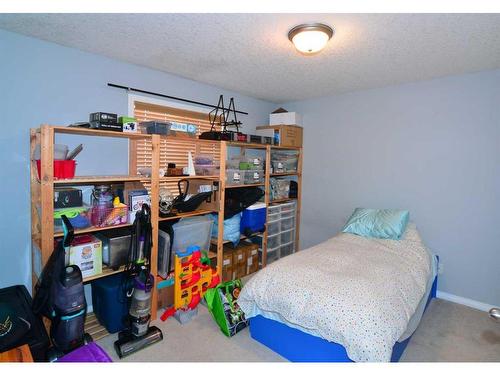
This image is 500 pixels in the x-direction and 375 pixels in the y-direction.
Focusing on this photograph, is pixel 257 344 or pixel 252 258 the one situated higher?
pixel 252 258

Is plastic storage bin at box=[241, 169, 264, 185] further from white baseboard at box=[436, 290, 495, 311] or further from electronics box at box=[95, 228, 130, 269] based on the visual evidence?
white baseboard at box=[436, 290, 495, 311]

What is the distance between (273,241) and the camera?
3846mm

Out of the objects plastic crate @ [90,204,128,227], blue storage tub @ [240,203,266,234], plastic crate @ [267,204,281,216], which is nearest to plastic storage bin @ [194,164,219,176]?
blue storage tub @ [240,203,266,234]

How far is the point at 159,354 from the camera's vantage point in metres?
2.07

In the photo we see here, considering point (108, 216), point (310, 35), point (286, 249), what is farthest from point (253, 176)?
point (310, 35)

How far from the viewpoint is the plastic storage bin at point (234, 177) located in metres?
3.19

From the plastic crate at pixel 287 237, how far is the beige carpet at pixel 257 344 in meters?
1.69

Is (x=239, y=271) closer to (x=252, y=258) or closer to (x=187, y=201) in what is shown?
(x=252, y=258)

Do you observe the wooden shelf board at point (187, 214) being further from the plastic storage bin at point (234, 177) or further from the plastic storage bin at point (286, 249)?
the plastic storage bin at point (286, 249)

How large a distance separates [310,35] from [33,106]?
2153 millimetres

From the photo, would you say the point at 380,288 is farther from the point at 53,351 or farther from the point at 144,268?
the point at 53,351

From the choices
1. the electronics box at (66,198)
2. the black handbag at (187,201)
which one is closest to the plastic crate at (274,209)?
the black handbag at (187,201)

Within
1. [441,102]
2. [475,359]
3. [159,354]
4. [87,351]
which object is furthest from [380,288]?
[441,102]

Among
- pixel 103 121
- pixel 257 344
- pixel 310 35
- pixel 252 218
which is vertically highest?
pixel 310 35
